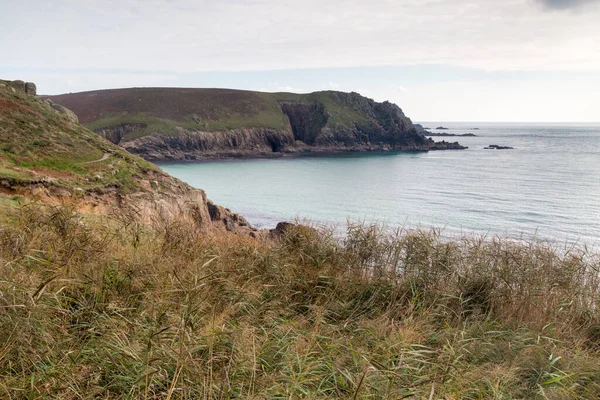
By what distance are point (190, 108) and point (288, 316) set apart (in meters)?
110

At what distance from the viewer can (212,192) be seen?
47062mm

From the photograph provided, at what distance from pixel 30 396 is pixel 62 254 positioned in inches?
128

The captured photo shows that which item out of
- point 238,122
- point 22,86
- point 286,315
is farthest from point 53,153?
point 238,122

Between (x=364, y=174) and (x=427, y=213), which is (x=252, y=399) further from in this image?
(x=364, y=174)

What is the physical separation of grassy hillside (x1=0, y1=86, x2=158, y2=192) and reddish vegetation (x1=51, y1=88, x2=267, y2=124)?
266 feet

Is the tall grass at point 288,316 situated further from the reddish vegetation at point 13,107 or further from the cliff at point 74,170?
the reddish vegetation at point 13,107

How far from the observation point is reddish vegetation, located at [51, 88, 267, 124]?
102562 mm

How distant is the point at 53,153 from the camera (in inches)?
736

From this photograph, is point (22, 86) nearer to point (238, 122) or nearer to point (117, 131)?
point (117, 131)

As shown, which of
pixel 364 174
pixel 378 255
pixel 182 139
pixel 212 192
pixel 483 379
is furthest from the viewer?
pixel 182 139

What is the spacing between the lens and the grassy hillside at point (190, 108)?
96062 millimetres

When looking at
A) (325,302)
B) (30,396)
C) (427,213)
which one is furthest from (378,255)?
(427,213)

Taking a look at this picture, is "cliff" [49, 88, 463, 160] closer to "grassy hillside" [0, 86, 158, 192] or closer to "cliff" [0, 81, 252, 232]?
"grassy hillside" [0, 86, 158, 192]

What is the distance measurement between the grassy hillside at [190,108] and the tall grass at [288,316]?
282 ft
